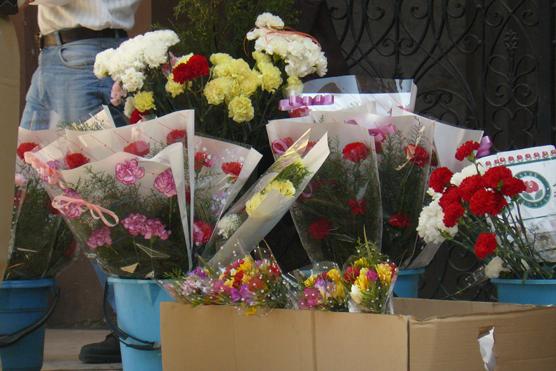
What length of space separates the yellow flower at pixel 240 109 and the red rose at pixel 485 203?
87 cm

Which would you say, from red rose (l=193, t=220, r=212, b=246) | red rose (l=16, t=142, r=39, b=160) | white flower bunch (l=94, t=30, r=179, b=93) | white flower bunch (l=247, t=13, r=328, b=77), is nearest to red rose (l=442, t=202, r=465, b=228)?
red rose (l=193, t=220, r=212, b=246)

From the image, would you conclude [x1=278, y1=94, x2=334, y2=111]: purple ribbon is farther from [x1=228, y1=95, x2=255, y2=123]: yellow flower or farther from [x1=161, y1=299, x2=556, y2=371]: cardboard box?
[x1=161, y1=299, x2=556, y2=371]: cardboard box

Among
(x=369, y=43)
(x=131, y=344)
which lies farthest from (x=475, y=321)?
(x=369, y=43)

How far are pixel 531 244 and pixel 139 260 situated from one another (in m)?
1.14

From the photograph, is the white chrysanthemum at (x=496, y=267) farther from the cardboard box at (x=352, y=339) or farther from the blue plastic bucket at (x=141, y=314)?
the blue plastic bucket at (x=141, y=314)

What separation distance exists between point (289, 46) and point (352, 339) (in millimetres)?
1304

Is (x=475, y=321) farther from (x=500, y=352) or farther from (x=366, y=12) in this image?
(x=366, y=12)

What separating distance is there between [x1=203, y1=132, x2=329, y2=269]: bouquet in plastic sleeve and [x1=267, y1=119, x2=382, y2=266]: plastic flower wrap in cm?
10

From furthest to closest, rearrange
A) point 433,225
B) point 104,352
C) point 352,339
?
point 104,352 → point 433,225 → point 352,339

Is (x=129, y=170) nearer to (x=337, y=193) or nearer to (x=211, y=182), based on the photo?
(x=211, y=182)

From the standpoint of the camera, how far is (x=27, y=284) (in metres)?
3.71

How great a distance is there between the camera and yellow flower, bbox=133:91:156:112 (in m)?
3.38

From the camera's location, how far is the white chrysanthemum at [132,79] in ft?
11.1

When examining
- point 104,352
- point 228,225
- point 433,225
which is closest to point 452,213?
point 433,225
